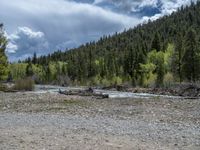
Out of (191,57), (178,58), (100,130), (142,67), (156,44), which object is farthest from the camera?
(156,44)

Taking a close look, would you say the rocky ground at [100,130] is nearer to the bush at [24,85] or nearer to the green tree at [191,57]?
the bush at [24,85]

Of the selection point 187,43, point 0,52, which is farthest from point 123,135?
point 187,43

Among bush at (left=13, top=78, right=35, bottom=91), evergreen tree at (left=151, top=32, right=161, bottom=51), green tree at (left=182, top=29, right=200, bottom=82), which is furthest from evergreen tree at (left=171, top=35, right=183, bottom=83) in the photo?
bush at (left=13, top=78, right=35, bottom=91)

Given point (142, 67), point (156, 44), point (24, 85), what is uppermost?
point (156, 44)

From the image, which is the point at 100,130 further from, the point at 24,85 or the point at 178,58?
the point at 178,58

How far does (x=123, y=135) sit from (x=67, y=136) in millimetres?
2149

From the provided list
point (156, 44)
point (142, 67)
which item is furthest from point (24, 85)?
point (156, 44)

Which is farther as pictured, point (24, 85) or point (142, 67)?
point (142, 67)

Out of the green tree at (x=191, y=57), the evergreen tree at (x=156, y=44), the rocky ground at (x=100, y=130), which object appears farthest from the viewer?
the evergreen tree at (x=156, y=44)

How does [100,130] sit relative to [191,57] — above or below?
below

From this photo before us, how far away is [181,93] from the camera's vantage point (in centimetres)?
5238

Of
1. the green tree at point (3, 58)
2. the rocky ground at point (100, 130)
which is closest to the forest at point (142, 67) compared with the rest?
the green tree at point (3, 58)

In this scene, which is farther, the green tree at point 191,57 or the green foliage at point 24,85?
the green tree at point 191,57

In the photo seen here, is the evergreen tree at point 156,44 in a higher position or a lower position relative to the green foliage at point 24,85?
higher
